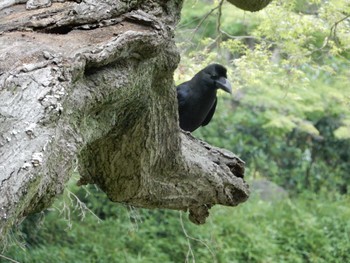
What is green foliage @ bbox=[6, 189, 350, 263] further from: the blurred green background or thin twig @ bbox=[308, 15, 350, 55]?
thin twig @ bbox=[308, 15, 350, 55]

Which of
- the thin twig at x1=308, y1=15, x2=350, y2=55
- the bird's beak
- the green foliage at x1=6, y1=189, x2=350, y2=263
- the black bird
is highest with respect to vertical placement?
the thin twig at x1=308, y1=15, x2=350, y2=55

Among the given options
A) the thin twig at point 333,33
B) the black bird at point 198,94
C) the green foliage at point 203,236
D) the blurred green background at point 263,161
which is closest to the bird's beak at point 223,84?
the black bird at point 198,94

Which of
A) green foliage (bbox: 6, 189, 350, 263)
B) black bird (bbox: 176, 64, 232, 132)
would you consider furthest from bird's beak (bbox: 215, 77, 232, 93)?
green foliage (bbox: 6, 189, 350, 263)

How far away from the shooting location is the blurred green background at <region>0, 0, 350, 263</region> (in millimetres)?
5461

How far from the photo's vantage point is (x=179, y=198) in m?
3.22

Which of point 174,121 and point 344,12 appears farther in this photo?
point 344,12

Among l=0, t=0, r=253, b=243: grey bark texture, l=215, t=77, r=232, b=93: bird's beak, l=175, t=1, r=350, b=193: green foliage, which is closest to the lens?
l=0, t=0, r=253, b=243: grey bark texture

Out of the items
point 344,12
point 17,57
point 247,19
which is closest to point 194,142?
point 17,57

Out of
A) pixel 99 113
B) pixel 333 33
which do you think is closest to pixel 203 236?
pixel 333 33

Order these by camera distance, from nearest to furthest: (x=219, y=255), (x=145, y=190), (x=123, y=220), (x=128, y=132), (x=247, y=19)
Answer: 1. (x=128, y=132)
2. (x=145, y=190)
3. (x=247, y=19)
4. (x=219, y=255)
5. (x=123, y=220)

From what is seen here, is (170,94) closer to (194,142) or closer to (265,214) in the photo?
(194,142)

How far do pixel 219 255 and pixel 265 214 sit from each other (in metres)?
1.25

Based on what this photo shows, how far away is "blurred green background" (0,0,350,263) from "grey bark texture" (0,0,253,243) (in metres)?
1.95

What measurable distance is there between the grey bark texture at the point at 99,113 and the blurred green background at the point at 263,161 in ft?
6.39
